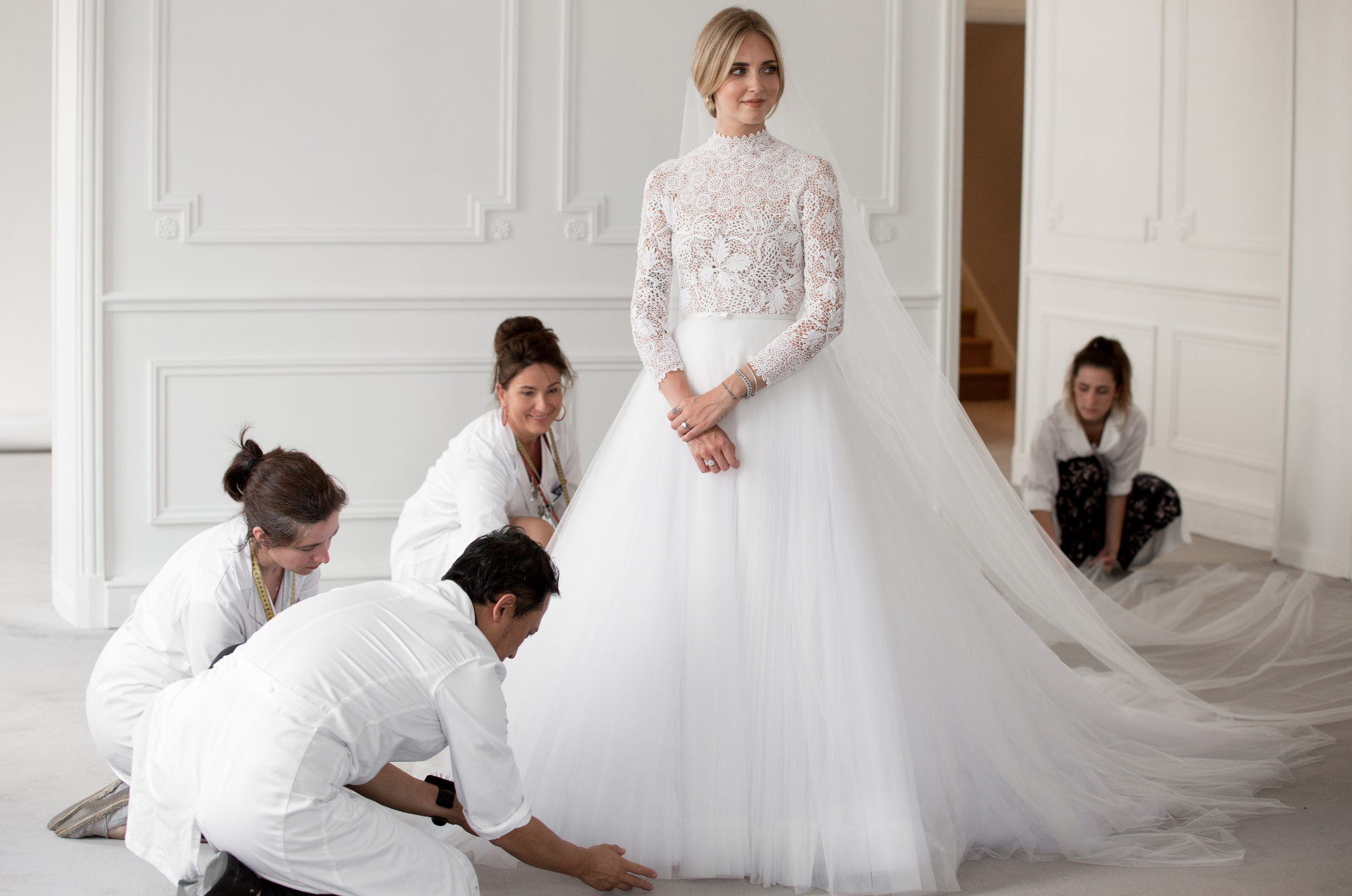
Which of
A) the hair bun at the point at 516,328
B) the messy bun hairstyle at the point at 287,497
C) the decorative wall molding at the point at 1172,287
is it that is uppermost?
the decorative wall molding at the point at 1172,287

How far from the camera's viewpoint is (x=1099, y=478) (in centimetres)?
484

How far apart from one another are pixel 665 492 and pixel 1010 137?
28.2ft

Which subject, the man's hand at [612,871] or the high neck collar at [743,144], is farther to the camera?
the high neck collar at [743,144]

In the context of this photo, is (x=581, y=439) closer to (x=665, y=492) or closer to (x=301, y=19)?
(x=301, y=19)

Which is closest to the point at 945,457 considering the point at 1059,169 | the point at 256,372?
the point at 256,372

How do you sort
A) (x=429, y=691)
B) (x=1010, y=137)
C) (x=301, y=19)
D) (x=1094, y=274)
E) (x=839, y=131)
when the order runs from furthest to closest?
(x=1010, y=137)
(x=1094, y=274)
(x=839, y=131)
(x=301, y=19)
(x=429, y=691)

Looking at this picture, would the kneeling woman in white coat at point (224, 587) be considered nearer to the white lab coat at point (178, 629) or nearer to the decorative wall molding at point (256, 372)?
the white lab coat at point (178, 629)

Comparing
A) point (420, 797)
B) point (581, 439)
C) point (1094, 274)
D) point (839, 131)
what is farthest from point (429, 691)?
point (1094, 274)

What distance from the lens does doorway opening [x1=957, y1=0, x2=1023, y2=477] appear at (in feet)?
33.5

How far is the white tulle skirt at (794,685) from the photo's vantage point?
8.10ft

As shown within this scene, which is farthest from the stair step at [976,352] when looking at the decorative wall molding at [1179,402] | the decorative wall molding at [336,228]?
the decorative wall molding at [336,228]

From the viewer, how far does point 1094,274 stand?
627 cm

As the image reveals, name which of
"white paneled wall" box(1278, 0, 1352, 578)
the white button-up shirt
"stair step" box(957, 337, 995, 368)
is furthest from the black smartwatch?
"stair step" box(957, 337, 995, 368)

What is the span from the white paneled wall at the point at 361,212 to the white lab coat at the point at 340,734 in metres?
2.33
